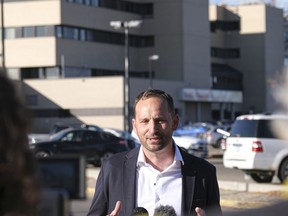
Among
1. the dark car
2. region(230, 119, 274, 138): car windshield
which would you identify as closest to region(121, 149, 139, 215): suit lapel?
region(230, 119, 274, 138): car windshield

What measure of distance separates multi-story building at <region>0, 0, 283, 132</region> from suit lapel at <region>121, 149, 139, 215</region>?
178ft

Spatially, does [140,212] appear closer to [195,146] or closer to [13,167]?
Answer: [13,167]

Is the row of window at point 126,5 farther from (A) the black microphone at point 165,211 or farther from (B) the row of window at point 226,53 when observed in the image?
(A) the black microphone at point 165,211

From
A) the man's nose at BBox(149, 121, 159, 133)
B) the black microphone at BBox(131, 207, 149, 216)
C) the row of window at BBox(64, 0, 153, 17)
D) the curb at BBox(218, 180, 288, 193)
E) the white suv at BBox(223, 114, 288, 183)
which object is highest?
the row of window at BBox(64, 0, 153, 17)

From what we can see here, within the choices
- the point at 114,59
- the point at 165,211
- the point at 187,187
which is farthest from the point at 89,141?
the point at 114,59

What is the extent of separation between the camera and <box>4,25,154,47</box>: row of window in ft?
221

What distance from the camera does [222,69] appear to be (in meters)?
92.3

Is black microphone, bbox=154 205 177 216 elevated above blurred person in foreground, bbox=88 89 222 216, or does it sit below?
below

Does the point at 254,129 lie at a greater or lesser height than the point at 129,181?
lesser

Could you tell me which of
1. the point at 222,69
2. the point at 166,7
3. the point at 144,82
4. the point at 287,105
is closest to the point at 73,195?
the point at 287,105

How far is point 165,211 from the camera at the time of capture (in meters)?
3.42

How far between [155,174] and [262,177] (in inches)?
613

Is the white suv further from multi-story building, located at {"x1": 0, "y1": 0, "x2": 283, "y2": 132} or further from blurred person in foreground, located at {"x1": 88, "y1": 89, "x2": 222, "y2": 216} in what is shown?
multi-story building, located at {"x1": 0, "y1": 0, "x2": 283, "y2": 132}

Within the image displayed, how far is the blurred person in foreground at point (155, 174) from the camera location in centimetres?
367
